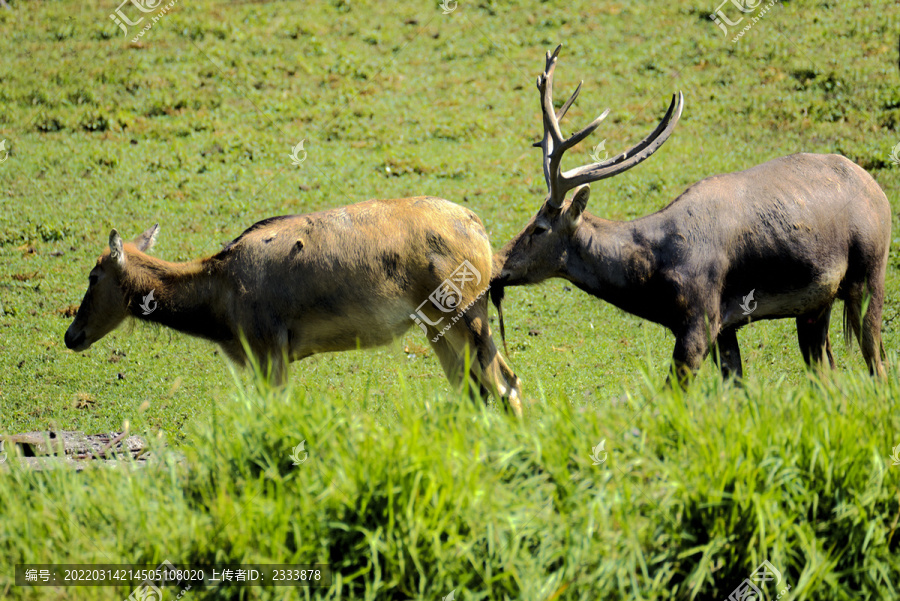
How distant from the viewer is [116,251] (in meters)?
7.69

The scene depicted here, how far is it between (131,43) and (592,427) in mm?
14679

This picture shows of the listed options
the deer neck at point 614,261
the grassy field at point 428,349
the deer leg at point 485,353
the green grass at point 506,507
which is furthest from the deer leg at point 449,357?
the green grass at point 506,507

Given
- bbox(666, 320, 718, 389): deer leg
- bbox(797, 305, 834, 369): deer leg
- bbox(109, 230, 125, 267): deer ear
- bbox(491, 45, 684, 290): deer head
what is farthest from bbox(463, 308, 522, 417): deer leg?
bbox(109, 230, 125, 267): deer ear

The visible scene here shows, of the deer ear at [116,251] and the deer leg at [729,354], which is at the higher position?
the deer ear at [116,251]

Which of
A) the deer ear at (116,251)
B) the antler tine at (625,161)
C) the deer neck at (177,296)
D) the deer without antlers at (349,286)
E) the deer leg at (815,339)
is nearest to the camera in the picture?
the antler tine at (625,161)

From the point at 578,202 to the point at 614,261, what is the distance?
0.55m

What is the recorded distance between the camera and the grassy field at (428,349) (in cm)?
446

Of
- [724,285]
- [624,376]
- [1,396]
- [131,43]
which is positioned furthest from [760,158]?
[131,43]

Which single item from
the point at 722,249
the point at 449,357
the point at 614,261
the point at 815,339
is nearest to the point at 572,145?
the point at 614,261

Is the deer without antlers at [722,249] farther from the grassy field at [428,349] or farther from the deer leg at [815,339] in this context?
the grassy field at [428,349]

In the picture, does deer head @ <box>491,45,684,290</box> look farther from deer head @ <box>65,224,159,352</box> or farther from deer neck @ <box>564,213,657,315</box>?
deer head @ <box>65,224,159,352</box>

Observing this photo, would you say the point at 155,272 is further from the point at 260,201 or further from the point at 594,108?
the point at 594,108

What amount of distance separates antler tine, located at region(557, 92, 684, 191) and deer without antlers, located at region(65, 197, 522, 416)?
94cm

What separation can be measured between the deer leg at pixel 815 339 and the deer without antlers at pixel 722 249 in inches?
5.5
